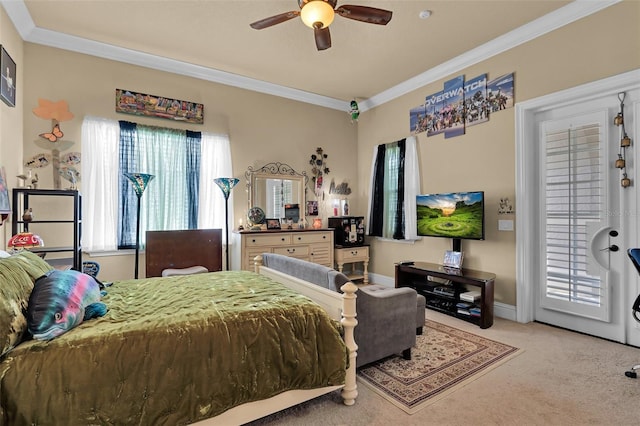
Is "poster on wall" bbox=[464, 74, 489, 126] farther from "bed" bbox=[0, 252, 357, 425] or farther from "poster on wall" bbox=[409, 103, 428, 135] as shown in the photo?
"bed" bbox=[0, 252, 357, 425]

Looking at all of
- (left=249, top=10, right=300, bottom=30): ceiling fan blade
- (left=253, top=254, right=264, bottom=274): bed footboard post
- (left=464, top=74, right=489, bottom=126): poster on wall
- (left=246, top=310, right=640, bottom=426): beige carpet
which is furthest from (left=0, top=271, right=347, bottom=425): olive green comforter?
(left=464, top=74, right=489, bottom=126): poster on wall

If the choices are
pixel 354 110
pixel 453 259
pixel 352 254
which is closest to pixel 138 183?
pixel 352 254

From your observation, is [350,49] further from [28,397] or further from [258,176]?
[28,397]

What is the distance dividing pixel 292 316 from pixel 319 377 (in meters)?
0.40

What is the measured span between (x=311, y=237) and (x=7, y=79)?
3.59 m

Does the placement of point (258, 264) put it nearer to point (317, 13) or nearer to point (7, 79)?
point (317, 13)

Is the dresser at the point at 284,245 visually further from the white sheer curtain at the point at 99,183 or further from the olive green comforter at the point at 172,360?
the olive green comforter at the point at 172,360

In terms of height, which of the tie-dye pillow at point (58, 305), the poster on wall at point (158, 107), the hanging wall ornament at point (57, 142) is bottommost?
the tie-dye pillow at point (58, 305)

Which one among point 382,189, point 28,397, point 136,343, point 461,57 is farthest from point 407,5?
point 28,397

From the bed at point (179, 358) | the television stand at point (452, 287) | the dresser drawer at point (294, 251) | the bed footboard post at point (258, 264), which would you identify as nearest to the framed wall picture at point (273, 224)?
the dresser drawer at point (294, 251)

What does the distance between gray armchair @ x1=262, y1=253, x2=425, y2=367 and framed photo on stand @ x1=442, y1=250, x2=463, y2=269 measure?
1.47m

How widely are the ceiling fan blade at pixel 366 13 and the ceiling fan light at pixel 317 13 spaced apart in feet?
0.43

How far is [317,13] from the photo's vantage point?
7.58 feet

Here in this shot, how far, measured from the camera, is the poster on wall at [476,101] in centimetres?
382
